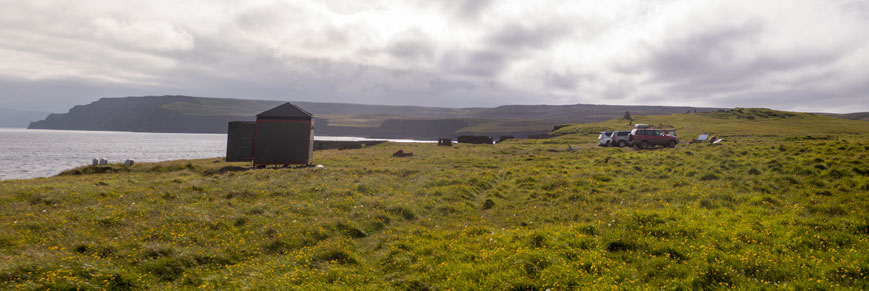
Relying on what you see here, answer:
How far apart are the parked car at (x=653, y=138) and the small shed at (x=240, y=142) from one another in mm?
43640

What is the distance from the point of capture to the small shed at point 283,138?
34594mm

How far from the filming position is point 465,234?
11.9m

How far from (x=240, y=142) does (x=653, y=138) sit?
46558mm

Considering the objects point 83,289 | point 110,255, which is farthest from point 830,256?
point 110,255

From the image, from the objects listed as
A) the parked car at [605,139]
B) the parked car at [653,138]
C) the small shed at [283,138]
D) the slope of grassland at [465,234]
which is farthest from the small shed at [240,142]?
the parked car at [653,138]

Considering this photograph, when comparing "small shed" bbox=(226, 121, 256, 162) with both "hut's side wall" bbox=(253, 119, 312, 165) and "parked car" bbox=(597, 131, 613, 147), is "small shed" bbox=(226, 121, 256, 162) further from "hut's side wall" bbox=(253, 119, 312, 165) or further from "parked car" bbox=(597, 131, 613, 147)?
"parked car" bbox=(597, 131, 613, 147)

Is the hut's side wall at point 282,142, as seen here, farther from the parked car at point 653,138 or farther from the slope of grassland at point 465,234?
the parked car at point 653,138

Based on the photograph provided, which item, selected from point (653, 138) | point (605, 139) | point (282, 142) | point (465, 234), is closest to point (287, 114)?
point (282, 142)

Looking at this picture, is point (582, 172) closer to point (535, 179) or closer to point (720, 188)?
point (535, 179)

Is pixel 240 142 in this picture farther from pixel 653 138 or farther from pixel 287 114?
pixel 653 138

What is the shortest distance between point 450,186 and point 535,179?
5.16m

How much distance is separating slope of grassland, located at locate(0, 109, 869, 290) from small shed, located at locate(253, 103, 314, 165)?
14.0 meters

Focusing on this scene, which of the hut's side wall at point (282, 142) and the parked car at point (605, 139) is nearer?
the hut's side wall at point (282, 142)

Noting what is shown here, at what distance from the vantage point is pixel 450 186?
20797mm
